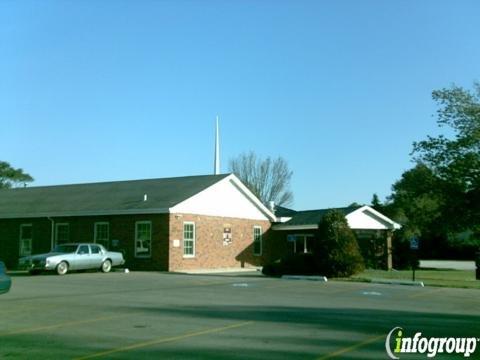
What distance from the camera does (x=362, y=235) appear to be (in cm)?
4109

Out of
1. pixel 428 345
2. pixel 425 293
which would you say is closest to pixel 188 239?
pixel 425 293

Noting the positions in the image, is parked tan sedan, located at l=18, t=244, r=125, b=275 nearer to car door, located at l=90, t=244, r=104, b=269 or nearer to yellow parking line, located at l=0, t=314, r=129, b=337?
car door, located at l=90, t=244, r=104, b=269

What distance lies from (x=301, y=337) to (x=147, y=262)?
77.4ft

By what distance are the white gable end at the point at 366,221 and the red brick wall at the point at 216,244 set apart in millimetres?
5971

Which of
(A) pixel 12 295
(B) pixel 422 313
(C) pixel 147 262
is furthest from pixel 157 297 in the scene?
(C) pixel 147 262

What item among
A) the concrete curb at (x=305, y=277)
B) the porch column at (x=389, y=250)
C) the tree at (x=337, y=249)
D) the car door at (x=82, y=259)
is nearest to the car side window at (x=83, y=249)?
the car door at (x=82, y=259)

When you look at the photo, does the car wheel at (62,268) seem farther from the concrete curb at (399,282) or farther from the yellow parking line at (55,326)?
the yellow parking line at (55,326)

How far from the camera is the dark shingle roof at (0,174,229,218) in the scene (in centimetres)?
3550

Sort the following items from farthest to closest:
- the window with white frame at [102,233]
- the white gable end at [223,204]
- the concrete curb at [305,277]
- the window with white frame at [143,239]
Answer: the window with white frame at [102,233] → the white gable end at [223,204] → the window with white frame at [143,239] → the concrete curb at [305,277]

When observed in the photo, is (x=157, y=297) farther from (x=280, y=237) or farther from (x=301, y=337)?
(x=280, y=237)

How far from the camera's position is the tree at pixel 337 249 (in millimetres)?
29109

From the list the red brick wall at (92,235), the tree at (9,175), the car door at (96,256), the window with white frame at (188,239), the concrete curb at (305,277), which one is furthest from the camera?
the tree at (9,175)

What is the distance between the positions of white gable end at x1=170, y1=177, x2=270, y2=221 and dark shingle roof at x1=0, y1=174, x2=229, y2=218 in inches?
13.5

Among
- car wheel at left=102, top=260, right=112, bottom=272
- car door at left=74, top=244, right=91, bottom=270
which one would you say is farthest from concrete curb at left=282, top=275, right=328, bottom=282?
car door at left=74, top=244, right=91, bottom=270
